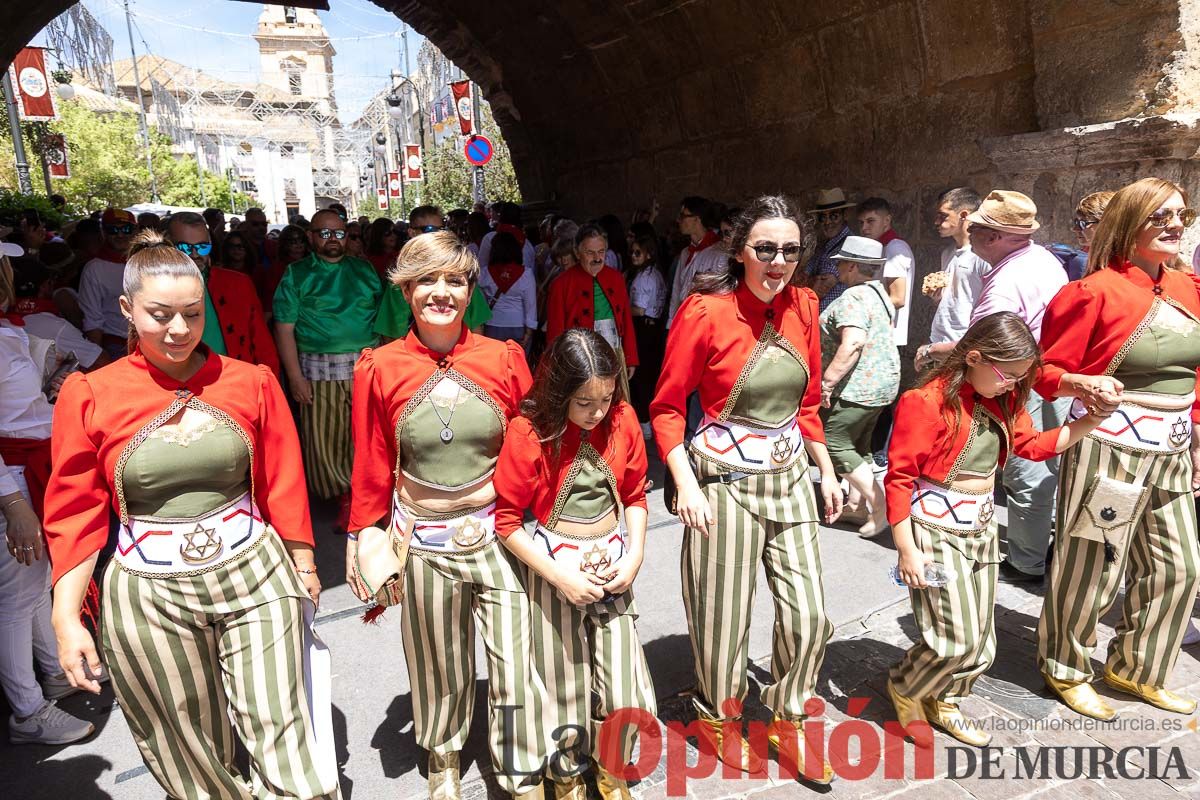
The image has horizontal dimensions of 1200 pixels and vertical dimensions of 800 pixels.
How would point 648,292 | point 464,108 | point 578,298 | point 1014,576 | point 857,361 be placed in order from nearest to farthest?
point 1014,576 → point 857,361 → point 578,298 → point 648,292 → point 464,108

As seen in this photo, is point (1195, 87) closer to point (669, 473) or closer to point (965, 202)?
point (965, 202)

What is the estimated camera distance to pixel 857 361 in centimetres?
384

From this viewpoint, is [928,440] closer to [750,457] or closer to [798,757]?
[750,457]

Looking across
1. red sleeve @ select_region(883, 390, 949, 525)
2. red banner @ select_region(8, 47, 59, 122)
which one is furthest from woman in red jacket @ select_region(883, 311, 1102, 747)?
red banner @ select_region(8, 47, 59, 122)

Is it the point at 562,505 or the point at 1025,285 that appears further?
the point at 1025,285

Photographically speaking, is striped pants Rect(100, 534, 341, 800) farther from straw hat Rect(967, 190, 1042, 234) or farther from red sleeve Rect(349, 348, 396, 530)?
straw hat Rect(967, 190, 1042, 234)

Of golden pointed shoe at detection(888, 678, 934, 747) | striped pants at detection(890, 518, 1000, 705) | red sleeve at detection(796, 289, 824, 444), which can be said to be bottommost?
golden pointed shoe at detection(888, 678, 934, 747)

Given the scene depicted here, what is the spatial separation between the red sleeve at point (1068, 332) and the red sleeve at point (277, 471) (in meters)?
2.39

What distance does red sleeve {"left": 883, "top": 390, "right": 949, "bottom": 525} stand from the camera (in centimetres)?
236

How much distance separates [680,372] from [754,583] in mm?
715

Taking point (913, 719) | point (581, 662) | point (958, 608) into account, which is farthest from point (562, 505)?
point (913, 719)

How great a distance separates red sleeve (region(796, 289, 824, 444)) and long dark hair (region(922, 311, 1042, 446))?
36cm

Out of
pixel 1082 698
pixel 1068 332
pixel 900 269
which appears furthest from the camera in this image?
pixel 900 269

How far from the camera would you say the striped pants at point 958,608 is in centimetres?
239
